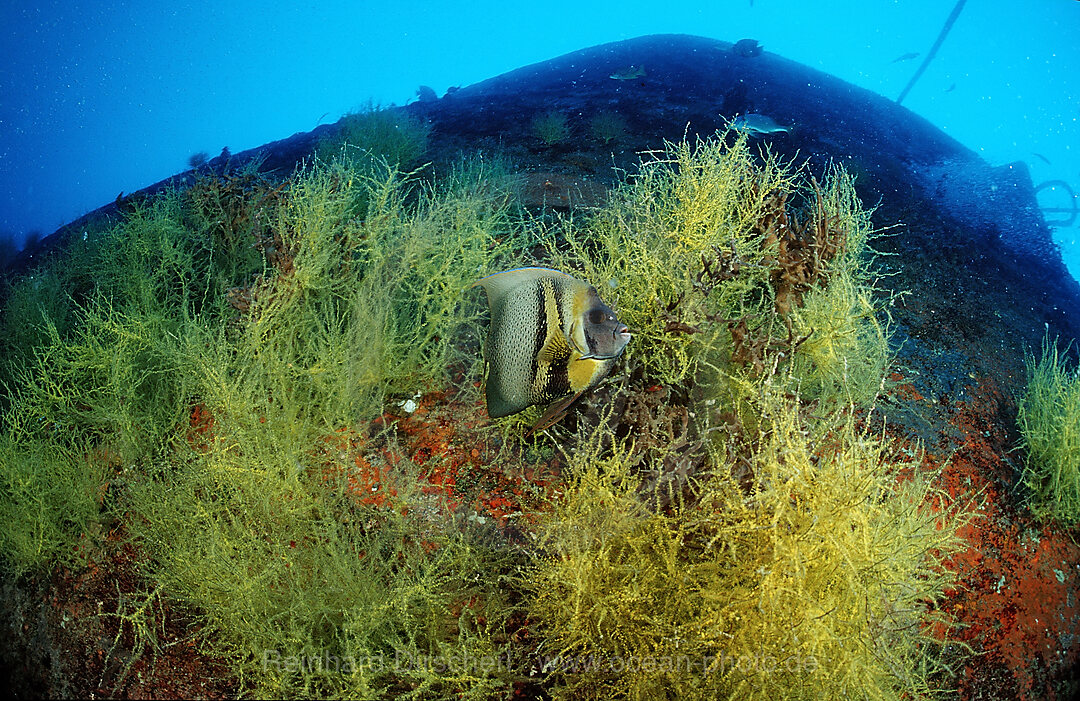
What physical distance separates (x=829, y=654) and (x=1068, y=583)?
2.15 meters

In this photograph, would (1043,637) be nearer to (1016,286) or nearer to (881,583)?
(881,583)

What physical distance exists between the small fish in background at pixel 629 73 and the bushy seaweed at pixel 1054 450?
701 cm

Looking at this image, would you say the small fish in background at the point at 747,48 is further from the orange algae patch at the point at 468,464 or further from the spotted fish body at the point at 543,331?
the spotted fish body at the point at 543,331

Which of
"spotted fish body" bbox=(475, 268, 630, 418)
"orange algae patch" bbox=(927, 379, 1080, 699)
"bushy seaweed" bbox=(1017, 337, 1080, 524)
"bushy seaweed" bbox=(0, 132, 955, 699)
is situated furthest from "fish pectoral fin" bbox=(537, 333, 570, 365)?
"bushy seaweed" bbox=(1017, 337, 1080, 524)

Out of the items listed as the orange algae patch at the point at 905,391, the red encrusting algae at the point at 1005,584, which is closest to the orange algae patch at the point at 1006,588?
the red encrusting algae at the point at 1005,584

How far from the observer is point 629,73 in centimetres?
860

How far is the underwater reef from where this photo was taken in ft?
6.31

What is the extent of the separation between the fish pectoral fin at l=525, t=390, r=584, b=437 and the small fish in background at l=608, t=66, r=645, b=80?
24.5 feet

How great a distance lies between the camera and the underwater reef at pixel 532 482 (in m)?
1.92

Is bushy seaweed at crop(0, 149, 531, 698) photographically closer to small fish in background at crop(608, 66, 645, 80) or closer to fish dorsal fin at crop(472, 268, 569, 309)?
fish dorsal fin at crop(472, 268, 569, 309)

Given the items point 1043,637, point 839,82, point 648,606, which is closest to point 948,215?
point 1043,637

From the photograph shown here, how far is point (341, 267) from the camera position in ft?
11.6

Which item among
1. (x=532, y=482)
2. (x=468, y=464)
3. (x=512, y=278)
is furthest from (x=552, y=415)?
(x=512, y=278)

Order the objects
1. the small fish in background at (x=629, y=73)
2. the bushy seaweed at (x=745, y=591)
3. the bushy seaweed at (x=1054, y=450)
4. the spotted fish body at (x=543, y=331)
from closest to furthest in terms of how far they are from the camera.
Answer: the bushy seaweed at (x=745, y=591) < the spotted fish body at (x=543, y=331) < the bushy seaweed at (x=1054, y=450) < the small fish in background at (x=629, y=73)
